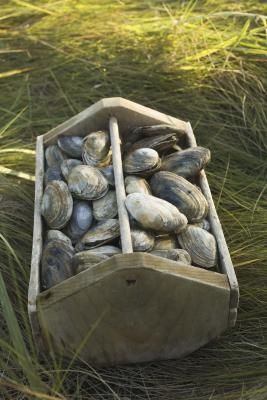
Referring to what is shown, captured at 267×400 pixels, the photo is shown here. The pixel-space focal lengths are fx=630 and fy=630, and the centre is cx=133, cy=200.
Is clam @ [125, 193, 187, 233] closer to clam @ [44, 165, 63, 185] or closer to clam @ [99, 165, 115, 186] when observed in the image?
clam @ [99, 165, 115, 186]

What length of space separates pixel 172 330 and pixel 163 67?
1269 millimetres

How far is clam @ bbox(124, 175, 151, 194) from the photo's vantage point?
4.88 ft

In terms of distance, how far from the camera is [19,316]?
5.26ft

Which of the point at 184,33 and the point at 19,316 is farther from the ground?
the point at 184,33

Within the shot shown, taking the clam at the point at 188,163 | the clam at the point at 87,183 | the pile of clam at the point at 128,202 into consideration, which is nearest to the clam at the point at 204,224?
the pile of clam at the point at 128,202

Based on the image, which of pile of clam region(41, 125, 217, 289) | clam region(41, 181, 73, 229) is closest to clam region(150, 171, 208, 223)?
pile of clam region(41, 125, 217, 289)

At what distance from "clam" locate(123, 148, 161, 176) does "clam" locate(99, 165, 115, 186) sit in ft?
0.12

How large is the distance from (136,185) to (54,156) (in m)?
0.32

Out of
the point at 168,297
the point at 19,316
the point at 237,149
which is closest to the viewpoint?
the point at 168,297

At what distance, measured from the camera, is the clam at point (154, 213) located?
4.53 feet

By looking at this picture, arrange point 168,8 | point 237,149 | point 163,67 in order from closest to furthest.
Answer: point 237,149 → point 163,67 → point 168,8

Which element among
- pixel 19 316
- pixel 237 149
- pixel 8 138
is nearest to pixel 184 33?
pixel 237 149

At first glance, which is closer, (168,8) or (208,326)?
(208,326)

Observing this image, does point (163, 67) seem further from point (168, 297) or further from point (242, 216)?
point (168, 297)
